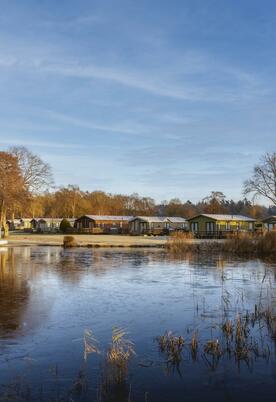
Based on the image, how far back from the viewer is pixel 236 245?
3797 cm

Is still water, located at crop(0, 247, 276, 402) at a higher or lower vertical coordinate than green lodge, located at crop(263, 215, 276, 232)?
lower

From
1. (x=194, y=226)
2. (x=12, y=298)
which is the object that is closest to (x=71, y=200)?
(x=194, y=226)

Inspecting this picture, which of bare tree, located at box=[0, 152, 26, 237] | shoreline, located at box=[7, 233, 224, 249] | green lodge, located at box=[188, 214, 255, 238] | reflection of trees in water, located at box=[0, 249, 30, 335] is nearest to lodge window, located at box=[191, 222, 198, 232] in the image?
green lodge, located at box=[188, 214, 255, 238]

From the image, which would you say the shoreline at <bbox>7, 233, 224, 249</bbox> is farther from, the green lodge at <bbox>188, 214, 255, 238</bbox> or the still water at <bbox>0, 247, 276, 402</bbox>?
the still water at <bbox>0, 247, 276, 402</bbox>

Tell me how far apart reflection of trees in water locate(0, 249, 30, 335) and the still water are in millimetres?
29

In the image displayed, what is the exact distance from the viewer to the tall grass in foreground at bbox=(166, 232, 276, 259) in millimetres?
36375

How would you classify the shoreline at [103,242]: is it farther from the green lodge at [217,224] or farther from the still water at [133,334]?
the still water at [133,334]

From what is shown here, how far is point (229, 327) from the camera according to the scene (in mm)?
10547

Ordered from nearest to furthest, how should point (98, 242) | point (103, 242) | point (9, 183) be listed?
point (98, 242), point (103, 242), point (9, 183)

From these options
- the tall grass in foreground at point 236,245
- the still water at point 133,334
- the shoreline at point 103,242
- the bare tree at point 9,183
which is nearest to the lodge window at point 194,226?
the shoreline at point 103,242

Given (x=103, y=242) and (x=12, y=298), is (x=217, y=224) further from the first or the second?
(x=12, y=298)

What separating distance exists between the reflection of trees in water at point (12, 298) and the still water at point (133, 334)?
3 centimetres

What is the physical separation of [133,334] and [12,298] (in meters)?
6.11

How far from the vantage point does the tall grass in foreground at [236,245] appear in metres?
36.4
